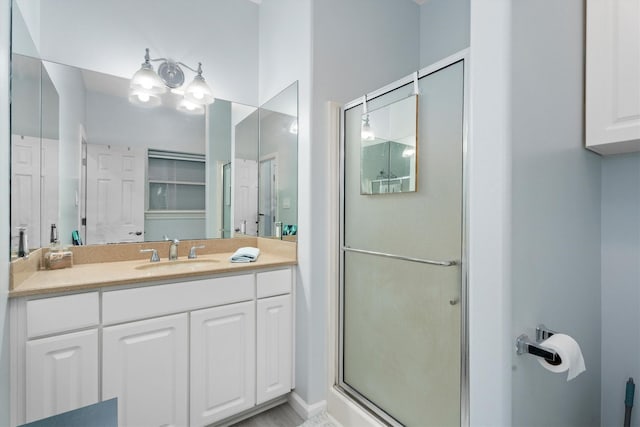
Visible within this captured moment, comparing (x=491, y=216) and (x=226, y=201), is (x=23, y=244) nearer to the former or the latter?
(x=226, y=201)

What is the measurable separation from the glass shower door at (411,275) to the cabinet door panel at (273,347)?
347mm

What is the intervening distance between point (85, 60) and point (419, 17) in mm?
2333

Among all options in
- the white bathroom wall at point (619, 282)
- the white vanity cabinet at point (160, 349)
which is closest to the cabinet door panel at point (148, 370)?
the white vanity cabinet at point (160, 349)

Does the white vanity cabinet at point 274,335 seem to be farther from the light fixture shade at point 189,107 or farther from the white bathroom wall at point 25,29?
the white bathroom wall at point 25,29

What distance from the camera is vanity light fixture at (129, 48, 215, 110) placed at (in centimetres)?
192

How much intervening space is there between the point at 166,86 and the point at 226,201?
0.84 m

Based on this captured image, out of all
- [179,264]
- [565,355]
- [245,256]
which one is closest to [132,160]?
[179,264]

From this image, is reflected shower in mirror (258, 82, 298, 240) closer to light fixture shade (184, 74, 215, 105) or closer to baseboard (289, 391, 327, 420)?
light fixture shade (184, 74, 215, 105)

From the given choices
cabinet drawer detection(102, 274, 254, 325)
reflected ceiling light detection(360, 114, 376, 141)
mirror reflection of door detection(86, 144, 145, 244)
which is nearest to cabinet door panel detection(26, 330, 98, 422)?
cabinet drawer detection(102, 274, 254, 325)

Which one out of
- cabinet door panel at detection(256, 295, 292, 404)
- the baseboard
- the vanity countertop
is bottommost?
the baseboard

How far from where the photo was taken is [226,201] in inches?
89.4

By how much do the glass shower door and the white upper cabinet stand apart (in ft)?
1.46

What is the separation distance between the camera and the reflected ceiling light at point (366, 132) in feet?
5.53

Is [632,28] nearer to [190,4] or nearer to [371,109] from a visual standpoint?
[371,109]
